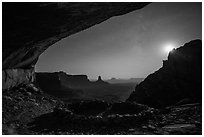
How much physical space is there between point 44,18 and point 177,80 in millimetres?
17856

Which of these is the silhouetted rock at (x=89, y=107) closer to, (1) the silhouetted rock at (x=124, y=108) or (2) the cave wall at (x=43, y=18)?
(1) the silhouetted rock at (x=124, y=108)

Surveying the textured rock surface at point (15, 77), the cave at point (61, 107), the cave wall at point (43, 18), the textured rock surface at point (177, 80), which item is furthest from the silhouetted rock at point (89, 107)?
the textured rock surface at point (177, 80)

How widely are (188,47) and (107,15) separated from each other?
14208 millimetres

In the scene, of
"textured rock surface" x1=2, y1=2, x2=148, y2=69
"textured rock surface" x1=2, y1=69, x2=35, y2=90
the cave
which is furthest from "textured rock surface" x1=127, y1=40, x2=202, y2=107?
"textured rock surface" x1=2, y1=69, x2=35, y2=90

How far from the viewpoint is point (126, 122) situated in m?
10.2

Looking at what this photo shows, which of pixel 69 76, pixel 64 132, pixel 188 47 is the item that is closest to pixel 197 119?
pixel 64 132

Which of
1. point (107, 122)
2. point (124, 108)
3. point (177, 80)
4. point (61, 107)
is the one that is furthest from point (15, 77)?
point (177, 80)

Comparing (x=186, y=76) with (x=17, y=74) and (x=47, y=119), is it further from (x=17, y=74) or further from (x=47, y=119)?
(x=17, y=74)

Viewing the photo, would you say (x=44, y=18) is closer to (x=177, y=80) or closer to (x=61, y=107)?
(x=61, y=107)

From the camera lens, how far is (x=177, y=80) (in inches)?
894

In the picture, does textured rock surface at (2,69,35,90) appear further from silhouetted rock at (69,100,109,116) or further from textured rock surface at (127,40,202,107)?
textured rock surface at (127,40,202,107)

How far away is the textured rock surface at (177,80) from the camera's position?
2114 centimetres

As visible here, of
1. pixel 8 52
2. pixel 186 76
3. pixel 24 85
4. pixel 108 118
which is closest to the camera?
pixel 108 118

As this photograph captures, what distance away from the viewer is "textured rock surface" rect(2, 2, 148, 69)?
9.95m
